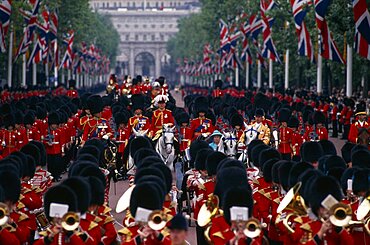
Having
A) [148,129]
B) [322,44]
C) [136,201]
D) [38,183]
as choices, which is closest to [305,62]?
[322,44]

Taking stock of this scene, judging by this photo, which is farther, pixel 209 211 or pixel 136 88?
pixel 136 88

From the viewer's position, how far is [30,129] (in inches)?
1159

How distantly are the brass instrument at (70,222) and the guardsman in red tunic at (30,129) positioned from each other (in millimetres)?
15250

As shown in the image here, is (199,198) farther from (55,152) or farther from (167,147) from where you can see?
(55,152)

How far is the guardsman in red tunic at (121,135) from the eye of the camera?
27547mm

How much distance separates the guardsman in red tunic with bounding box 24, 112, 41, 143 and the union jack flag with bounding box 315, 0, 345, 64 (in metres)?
14.8

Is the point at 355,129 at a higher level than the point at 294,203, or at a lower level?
lower

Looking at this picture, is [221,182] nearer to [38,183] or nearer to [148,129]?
[38,183]

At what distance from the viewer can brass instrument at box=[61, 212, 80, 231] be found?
43.2 ft

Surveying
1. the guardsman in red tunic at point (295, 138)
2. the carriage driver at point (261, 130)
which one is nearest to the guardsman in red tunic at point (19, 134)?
the carriage driver at point (261, 130)

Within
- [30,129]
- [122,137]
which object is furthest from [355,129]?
[30,129]

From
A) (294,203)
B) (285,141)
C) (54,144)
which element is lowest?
(54,144)

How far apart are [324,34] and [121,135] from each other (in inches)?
683

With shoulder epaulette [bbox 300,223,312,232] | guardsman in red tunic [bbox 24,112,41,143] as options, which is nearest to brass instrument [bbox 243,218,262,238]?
shoulder epaulette [bbox 300,223,312,232]
